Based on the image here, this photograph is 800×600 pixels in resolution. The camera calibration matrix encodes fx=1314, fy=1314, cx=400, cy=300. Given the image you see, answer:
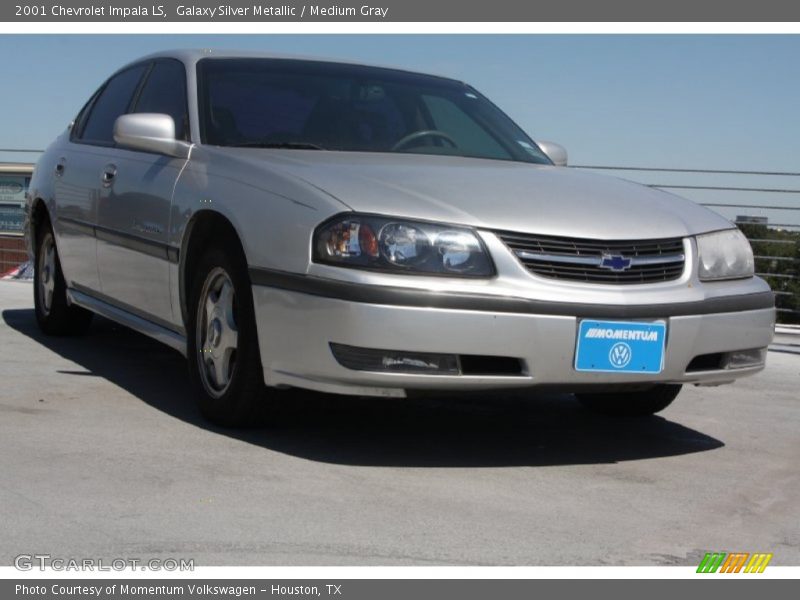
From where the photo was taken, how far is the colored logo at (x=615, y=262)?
186 inches

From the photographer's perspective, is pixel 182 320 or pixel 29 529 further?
pixel 182 320

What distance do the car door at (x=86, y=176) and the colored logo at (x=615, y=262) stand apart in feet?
9.42

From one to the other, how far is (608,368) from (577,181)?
1.02 metres

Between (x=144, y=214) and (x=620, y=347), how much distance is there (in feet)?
7.69

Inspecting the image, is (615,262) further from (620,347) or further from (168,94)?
(168,94)

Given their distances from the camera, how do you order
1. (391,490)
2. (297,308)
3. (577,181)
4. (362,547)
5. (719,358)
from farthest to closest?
(577,181) → (719,358) → (297,308) → (391,490) → (362,547)

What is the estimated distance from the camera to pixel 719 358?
5059mm

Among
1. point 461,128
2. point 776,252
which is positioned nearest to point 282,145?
point 461,128

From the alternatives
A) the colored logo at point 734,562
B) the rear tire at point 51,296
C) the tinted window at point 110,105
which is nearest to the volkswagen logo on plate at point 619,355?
the colored logo at point 734,562

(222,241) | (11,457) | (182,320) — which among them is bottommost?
(11,457)

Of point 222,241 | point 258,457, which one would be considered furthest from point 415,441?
point 222,241

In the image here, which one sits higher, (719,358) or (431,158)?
(431,158)
